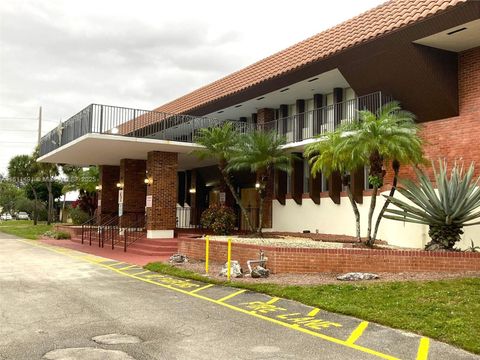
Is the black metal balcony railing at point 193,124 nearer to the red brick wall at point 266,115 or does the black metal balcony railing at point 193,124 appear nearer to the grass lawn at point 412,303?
the red brick wall at point 266,115

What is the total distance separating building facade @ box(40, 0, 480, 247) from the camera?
571 inches

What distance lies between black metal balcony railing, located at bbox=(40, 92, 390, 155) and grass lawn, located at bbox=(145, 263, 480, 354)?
789cm

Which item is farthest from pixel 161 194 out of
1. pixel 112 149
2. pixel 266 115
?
pixel 266 115

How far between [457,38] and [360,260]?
24.4 ft

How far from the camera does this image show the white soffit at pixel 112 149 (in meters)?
19.4

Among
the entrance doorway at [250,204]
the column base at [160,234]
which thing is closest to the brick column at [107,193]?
the entrance doorway at [250,204]

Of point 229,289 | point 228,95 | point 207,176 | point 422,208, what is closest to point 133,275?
point 229,289

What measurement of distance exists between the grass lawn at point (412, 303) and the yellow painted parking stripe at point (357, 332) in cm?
27

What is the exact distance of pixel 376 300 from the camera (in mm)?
8844

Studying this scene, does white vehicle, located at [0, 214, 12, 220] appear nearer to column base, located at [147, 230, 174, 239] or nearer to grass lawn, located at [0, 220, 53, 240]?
grass lawn, located at [0, 220, 53, 240]

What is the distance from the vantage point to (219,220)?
1969 centimetres

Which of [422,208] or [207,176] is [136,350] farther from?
[207,176]

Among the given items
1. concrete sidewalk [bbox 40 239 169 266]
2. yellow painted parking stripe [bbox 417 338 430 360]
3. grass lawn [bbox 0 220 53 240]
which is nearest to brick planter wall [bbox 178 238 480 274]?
yellow painted parking stripe [bbox 417 338 430 360]

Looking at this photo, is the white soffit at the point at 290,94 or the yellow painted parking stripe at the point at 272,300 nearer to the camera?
the yellow painted parking stripe at the point at 272,300
